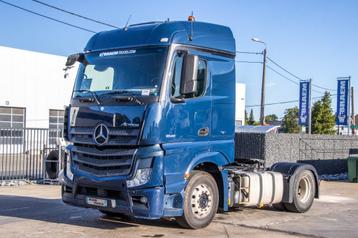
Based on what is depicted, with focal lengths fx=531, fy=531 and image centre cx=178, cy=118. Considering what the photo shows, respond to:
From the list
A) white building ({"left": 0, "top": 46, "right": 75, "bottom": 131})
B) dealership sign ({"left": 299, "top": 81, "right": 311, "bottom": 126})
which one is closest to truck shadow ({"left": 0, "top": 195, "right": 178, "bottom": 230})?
dealership sign ({"left": 299, "top": 81, "right": 311, "bottom": 126})

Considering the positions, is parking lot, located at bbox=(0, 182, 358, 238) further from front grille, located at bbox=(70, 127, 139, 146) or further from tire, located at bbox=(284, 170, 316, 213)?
→ front grille, located at bbox=(70, 127, 139, 146)

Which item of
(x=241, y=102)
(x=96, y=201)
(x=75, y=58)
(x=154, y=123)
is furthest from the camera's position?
(x=241, y=102)

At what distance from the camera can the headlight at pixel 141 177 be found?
8125 millimetres

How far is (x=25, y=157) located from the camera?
18328 mm

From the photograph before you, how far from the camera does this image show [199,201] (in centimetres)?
899

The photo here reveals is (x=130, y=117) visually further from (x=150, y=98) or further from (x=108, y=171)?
(x=108, y=171)

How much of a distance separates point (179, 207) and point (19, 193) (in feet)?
24.9

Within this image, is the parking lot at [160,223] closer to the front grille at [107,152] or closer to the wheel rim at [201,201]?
the wheel rim at [201,201]

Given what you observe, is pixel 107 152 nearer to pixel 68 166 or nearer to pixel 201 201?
pixel 68 166

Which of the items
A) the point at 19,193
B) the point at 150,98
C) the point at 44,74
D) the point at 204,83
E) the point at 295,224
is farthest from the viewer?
the point at 44,74

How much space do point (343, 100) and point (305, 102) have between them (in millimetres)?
2151

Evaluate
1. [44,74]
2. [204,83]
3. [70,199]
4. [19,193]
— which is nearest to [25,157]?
[19,193]

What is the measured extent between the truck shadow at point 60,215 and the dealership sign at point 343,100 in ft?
68.3

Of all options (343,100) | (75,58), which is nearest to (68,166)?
(75,58)
